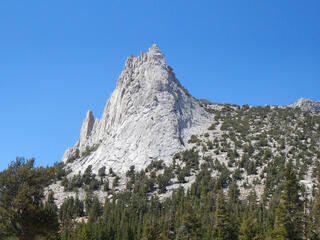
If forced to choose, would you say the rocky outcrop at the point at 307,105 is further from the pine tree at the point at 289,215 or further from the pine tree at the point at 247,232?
the pine tree at the point at 289,215

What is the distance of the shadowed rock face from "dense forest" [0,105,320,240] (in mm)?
5088

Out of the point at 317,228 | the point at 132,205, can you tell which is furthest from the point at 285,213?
the point at 132,205

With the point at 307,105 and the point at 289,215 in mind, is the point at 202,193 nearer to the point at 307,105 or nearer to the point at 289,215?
the point at 289,215

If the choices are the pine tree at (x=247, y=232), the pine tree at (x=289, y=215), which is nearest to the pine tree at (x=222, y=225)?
the pine tree at (x=247, y=232)

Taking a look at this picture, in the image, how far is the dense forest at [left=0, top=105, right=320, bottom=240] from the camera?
3167 centimetres

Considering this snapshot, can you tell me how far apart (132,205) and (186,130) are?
1917 inches

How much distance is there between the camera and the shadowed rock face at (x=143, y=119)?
114m

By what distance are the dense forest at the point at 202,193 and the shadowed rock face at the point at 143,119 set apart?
5.09 metres

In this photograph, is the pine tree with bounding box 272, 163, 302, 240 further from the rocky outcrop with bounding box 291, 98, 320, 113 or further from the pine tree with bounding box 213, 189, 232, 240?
the rocky outcrop with bounding box 291, 98, 320, 113

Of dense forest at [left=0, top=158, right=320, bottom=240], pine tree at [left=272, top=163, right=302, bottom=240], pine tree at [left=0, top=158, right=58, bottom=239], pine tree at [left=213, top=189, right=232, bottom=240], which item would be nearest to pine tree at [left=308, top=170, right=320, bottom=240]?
dense forest at [left=0, top=158, right=320, bottom=240]

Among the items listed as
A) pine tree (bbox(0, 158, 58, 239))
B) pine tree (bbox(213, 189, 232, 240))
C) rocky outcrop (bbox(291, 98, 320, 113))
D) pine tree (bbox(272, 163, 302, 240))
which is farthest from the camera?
rocky outcrop (bbox(291, 98, 320, 113))

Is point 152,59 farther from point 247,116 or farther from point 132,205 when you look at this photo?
point 132,205

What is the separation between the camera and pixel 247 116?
5955 inches

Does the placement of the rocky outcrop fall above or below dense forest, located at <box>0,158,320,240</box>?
above
